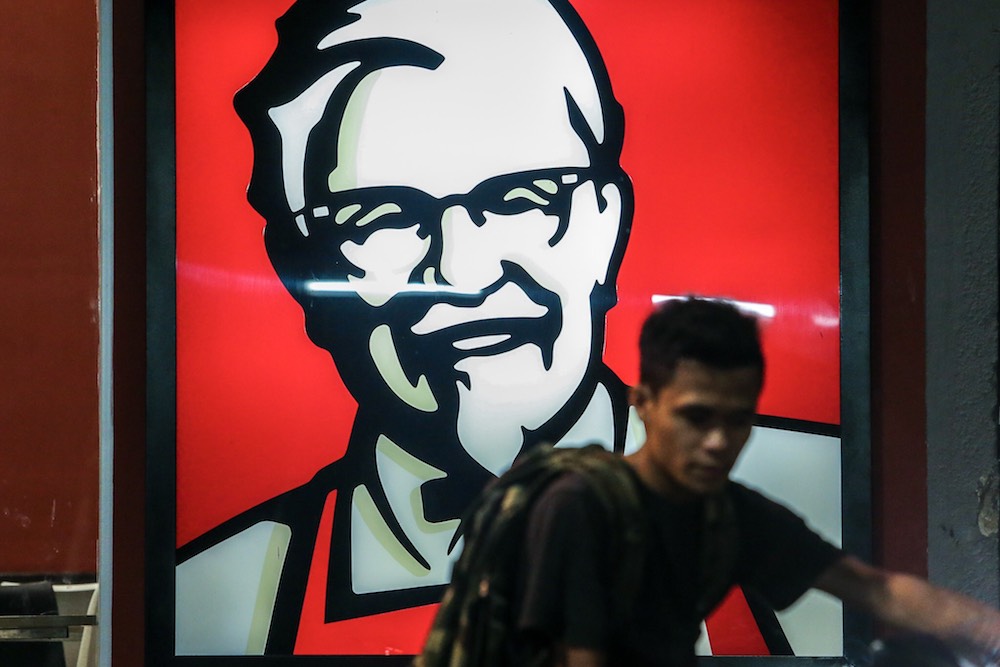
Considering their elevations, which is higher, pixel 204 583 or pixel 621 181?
pixel 621 181

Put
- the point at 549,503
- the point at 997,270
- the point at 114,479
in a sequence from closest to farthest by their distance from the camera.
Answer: the point at 549,503, the point at 997,270, the point at 114,479

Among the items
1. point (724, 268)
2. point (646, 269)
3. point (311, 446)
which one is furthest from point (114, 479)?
point (724, 268)

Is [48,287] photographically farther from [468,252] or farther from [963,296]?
[963,296]

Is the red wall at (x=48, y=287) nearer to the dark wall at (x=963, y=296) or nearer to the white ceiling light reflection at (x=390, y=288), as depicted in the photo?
the white ceiling light reflection at (x=390, y=288)

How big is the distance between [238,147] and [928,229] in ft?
7.82

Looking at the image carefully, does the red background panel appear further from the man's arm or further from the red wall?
the man's arm

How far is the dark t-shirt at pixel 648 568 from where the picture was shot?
1655mm

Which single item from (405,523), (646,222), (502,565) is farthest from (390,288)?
(502,565)

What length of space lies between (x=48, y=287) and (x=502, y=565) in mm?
2313

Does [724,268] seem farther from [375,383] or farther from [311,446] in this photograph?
[311,446]

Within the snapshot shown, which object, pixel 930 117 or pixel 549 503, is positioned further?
pixel 930 117

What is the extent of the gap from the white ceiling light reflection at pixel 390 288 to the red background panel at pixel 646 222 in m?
0.11

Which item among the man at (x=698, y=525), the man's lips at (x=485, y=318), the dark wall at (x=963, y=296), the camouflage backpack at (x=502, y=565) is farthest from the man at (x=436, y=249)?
the camouflage backpack at (x=502, y=565)

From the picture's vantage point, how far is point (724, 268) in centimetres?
352
